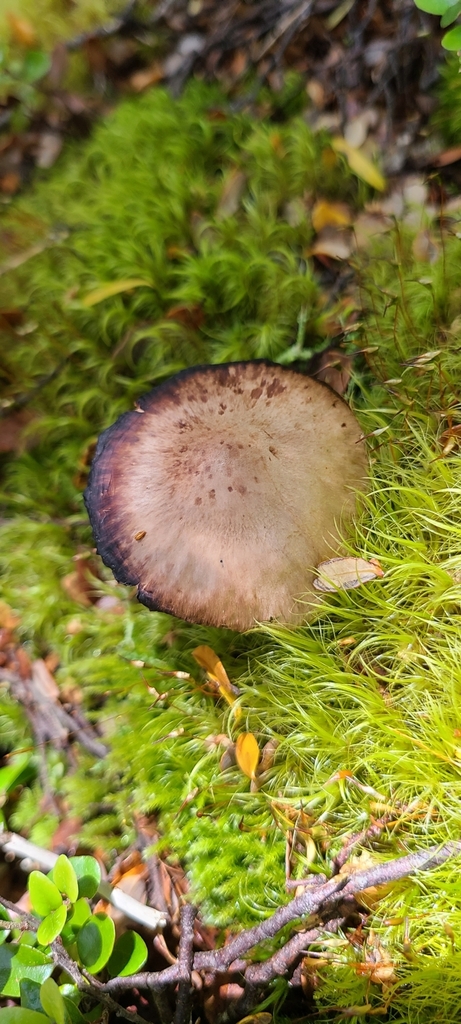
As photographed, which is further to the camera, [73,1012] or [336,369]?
[336,369]

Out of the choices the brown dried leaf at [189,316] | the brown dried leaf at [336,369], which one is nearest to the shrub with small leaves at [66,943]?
the brown dried leaf at [336,369]

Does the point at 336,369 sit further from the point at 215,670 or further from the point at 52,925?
the point at 52,925

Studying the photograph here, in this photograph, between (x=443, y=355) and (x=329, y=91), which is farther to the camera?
(x=329, y=91)

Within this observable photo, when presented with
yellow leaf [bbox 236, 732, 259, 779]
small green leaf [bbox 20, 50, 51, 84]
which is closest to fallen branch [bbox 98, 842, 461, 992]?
yellow leaf [bbox 236, 732, 259, 779]

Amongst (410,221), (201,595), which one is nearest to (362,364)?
(410,221)

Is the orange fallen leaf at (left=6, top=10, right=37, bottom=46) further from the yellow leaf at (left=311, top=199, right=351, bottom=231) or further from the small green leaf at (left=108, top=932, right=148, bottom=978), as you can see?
the small green leaf at (left=108, top=932, right=148, bottom=978)

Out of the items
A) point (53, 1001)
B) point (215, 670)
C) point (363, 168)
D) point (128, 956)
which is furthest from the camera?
point (363, 168)

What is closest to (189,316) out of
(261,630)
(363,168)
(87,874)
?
(363,168)

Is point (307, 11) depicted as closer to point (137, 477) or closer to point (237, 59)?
point (237, 59)
